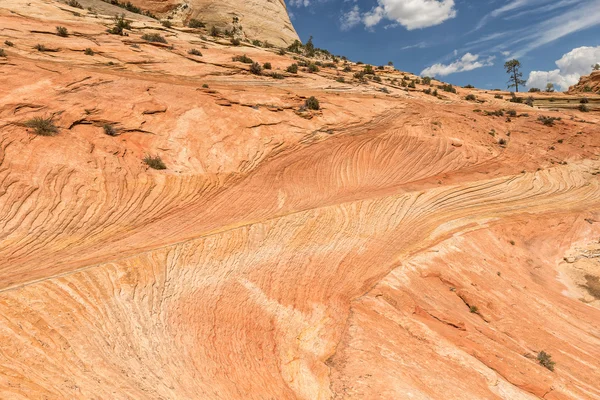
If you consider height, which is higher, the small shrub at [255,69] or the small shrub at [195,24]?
the small shrub at [195,24]

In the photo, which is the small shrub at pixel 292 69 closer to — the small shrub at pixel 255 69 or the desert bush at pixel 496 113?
the small shrub at pixel 255 69

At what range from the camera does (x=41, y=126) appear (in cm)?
1152

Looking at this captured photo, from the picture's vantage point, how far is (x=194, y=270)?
8469mm

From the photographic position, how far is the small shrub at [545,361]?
825 cm

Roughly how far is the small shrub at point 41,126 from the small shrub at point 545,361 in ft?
54.2

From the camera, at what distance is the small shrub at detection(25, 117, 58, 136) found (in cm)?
1144

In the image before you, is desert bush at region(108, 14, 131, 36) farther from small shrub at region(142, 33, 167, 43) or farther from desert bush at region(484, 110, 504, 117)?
desert bush at region(484, 110, 504, 117)

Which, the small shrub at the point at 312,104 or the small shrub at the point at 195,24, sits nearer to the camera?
the small shrub at the point at 312,104

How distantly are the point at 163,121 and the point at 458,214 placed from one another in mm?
13735

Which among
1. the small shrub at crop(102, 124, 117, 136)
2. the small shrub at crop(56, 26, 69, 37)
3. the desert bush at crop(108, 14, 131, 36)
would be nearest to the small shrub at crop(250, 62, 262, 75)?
the desert bush at crop(108, 14, 131, 36)

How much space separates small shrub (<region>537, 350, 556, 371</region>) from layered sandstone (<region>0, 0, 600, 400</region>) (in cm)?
19

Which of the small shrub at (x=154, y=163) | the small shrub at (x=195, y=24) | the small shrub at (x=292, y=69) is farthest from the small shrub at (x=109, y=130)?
the small shrub at (x=195, y=24)

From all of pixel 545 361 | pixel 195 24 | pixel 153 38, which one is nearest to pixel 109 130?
pixel 153 38

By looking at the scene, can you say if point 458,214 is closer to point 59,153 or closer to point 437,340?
point 437,340
